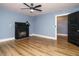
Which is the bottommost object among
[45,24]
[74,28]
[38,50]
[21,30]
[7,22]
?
[38,50]

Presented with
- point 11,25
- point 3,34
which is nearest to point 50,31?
point 11,25

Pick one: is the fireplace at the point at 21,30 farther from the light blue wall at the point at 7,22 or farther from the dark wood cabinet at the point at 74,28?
the dark wood cabinet at the point at 74,28

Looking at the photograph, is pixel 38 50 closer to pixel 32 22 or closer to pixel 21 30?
pixel 21 30

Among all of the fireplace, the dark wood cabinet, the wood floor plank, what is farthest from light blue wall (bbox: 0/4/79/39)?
the wood floor plank

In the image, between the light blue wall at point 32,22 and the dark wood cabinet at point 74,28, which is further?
the light blue wall at point 32,22

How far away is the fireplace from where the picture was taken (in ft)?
22.2

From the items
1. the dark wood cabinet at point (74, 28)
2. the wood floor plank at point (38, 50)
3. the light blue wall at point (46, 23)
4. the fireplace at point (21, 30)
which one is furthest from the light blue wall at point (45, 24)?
the wood floor plank at point (38, 50)

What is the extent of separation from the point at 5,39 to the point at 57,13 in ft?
13.5

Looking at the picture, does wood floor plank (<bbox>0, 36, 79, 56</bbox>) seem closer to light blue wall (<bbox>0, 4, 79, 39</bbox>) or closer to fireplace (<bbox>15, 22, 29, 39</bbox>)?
light blue wall (<bbox>0, 4, 79, 39</bbox>)

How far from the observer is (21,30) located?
7145 mm

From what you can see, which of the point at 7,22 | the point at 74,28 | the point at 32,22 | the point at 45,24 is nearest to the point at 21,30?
the point at 7,22

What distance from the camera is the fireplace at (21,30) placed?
22.2ft

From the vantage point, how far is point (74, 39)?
485 centimetres

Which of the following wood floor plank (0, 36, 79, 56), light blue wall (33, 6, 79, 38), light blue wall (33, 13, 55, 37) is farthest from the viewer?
light blue wall (33, 13, 55, 37)
